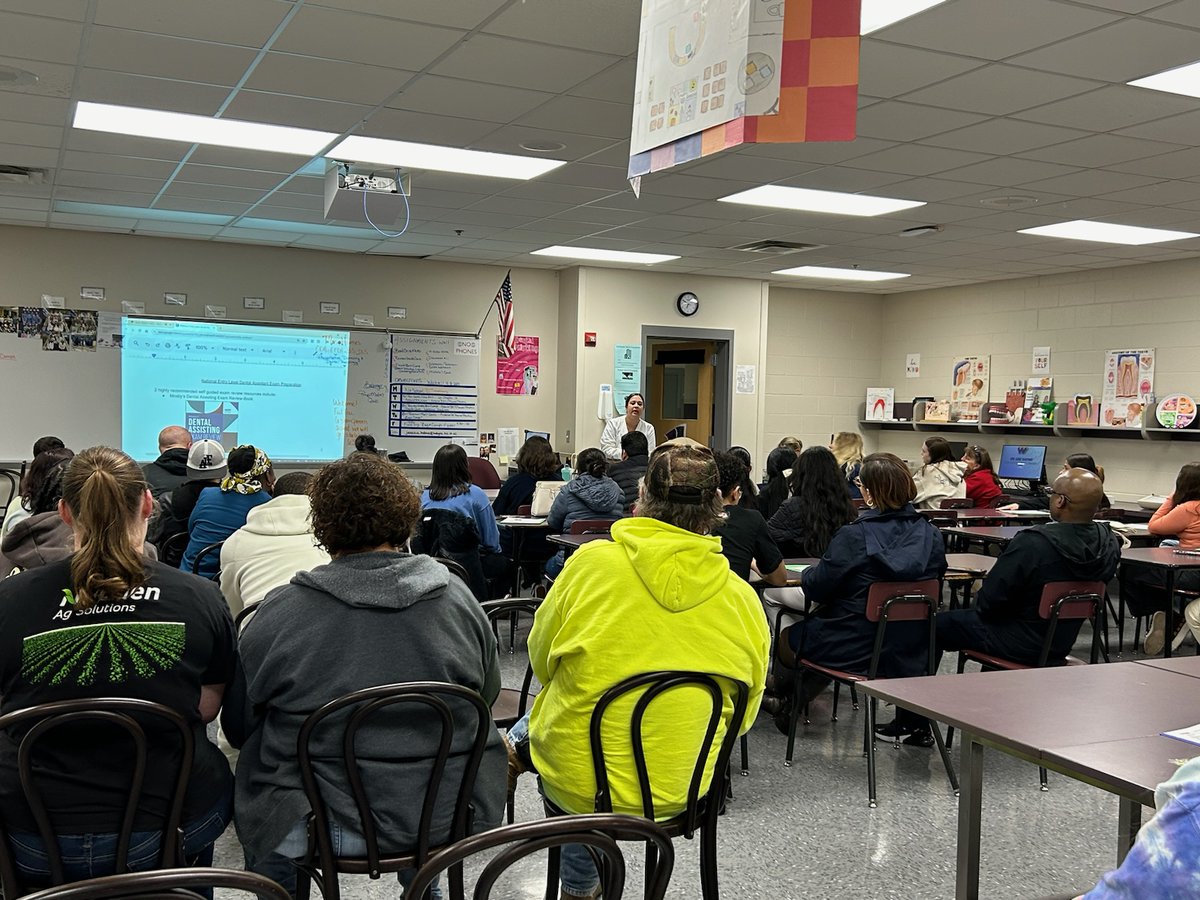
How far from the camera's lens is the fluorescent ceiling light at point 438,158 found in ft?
17.7

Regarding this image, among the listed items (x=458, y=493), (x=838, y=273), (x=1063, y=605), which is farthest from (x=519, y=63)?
(x=838, y=273)

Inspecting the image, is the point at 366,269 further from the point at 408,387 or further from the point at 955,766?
the point at 955,766

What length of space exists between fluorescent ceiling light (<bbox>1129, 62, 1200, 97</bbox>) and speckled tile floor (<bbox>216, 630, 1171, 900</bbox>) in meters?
2.75

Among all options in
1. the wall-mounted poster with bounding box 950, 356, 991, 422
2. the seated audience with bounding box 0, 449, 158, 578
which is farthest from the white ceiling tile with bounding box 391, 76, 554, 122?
the wall-mounted poster with bounding box 950, 356, 991, 422

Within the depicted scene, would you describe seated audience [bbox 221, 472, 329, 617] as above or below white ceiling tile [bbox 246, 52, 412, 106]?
below

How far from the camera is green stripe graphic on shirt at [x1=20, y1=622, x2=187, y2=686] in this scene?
1859 mm

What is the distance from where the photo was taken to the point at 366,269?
361 inches

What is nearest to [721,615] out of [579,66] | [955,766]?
[955,766]

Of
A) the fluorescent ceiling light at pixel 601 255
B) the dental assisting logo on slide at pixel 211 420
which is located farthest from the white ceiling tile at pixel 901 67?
the dental assisting logo on slide at pixel 211 420

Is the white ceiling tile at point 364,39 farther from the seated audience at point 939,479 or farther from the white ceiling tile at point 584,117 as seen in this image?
the seated audience at point 939,479

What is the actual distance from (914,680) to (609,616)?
29.2 inches

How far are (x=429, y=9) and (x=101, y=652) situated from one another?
8.15ft

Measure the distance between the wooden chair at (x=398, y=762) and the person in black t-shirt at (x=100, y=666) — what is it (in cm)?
23

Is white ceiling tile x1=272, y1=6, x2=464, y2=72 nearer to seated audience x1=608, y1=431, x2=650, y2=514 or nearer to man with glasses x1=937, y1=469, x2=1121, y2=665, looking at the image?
man with glasses x1=937, y1=469, x2=1121, y2=665
